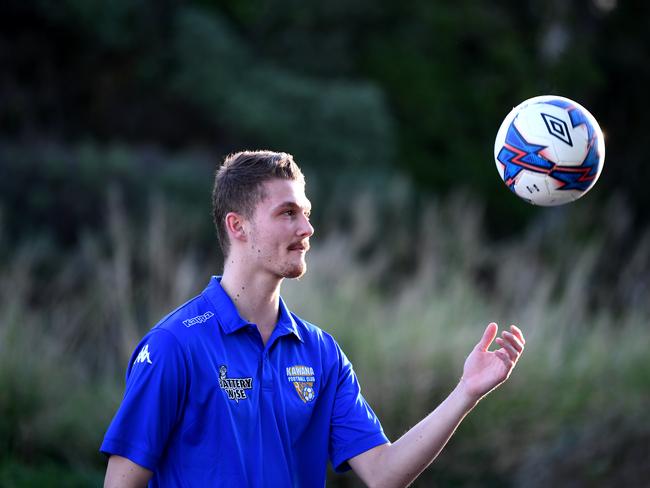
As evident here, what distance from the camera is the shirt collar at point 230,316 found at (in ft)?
13.1

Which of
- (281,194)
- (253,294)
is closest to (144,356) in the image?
(253,294)

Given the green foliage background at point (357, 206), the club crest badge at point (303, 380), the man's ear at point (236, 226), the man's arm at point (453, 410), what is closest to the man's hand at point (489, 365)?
the man's arm at point (453, 410)

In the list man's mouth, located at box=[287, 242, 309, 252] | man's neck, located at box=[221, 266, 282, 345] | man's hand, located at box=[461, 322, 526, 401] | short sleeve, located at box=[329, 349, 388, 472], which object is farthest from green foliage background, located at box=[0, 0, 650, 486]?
man's hand, located at box=[461, 322, 526, 401]

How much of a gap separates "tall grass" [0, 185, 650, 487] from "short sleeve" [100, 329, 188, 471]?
399 centimetres

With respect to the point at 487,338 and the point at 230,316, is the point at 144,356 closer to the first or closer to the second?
the point at 230,316

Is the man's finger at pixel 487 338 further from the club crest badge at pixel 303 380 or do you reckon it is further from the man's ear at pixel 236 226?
the man's ear at pixel 236 226

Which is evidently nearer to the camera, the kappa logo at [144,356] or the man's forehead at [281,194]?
the kappa logo at [144,356]

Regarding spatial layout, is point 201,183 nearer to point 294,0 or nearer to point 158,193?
point 158,193

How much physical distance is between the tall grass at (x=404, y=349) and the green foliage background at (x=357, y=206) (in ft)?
0.08

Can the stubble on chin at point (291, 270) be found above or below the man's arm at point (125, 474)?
above

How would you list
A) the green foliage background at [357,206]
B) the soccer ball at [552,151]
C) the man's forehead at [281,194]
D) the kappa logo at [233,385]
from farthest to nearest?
the green foliage background at [357,206] < the soccer ball at [552,151] < the man's forehead at [281,194] < the kappa logo at [233,385]

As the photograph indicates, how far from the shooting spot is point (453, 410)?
3957 millimetres

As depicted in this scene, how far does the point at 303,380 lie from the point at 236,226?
0.70 meters

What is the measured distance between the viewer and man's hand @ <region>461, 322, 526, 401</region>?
3.93 m
